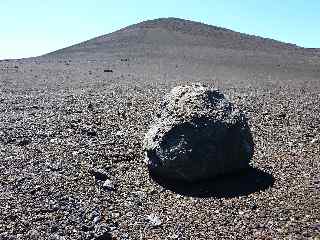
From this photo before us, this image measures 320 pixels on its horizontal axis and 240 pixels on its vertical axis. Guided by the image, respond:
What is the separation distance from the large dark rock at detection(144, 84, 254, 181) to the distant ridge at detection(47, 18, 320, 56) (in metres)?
31.5

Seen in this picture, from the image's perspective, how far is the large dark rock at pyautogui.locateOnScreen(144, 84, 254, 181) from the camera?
7.90 meters

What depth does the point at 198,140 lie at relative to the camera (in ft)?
26.2

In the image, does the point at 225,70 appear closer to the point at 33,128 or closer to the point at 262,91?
the point at 262,91

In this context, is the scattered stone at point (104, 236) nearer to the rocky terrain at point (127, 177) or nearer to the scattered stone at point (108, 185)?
the rocky terrain at point (127, 177)

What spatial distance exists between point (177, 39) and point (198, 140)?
123 feet

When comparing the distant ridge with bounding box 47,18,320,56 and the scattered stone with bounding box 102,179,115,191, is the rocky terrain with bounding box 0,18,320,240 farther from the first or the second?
the distant ridge with bounding box 47,18,320,56

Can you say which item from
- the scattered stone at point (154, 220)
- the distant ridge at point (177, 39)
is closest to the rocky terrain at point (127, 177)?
the scattered stone at point (154, 220)

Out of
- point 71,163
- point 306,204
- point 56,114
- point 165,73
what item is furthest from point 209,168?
point 165,73

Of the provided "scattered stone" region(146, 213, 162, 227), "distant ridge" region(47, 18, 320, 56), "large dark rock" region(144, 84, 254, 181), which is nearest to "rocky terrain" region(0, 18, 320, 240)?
"scattered stone" region(146, 213, 162, 227)

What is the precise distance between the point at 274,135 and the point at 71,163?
4735mm

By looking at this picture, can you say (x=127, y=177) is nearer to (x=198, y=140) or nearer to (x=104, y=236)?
(x=198, y=140)

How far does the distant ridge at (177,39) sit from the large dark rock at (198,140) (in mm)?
31489

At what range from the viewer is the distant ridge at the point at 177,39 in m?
42.8

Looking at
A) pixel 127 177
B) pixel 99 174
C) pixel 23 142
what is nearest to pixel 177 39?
pixel 23 142
